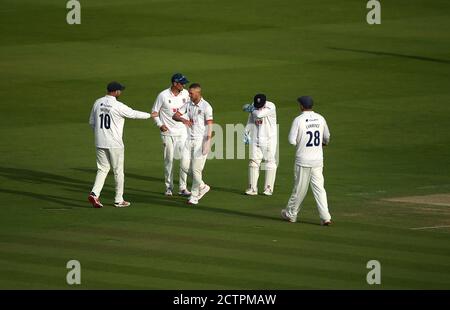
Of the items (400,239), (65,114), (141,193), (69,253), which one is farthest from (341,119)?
(69,253)

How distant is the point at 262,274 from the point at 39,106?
17381 millimetres

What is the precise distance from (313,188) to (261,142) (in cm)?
361

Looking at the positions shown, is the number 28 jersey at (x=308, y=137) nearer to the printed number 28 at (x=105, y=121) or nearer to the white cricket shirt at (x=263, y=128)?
the white cricket shirt at (x=263, y=128)

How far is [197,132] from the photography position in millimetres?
23719

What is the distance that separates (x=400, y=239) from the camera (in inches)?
802

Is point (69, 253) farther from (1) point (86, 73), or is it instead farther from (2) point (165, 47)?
(2) point (165, 47)

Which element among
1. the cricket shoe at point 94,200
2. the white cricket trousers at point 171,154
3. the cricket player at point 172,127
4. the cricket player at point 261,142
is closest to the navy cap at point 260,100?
the cricket player at point 261,142

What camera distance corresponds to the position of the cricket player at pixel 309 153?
69.8 feet

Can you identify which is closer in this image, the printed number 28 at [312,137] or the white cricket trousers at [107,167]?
the printed number 28 at [312,137]

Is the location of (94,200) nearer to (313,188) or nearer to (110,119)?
(110,119)

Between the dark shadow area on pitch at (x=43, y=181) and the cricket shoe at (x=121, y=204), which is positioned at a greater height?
the dark shadow area on pitch at (x=43, y=181)

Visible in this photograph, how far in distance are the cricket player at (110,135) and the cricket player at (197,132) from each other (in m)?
1.03

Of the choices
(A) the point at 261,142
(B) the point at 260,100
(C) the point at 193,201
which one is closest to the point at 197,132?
(C) the point at 193,201

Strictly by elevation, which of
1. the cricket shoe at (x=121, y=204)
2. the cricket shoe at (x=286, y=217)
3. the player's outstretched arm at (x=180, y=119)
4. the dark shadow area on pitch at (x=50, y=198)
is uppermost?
the player's outstretched arm at (x=180, y=119)
